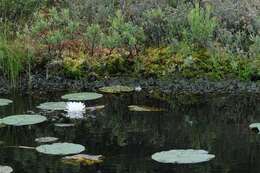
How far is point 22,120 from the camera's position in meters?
5.82

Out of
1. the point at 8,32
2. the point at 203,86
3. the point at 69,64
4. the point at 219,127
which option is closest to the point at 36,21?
the point at 8,32

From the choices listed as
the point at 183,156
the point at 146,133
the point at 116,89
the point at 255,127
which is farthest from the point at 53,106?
the point at 255,127

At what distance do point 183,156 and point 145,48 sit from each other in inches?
137

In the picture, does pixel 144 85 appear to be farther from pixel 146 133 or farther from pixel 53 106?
pixel 146 133

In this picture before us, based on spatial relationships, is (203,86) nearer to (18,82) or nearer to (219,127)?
(219,127)

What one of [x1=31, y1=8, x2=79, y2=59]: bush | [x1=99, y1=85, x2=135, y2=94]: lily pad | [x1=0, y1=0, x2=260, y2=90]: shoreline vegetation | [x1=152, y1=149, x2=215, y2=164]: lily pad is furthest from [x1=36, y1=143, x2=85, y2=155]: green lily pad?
[x1=31, y1=8, x2=79, y2=59]: bush

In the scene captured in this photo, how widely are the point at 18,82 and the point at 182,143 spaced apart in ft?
10.1

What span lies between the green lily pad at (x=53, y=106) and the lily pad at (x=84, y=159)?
1398mm

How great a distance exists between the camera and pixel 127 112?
621 centimetres

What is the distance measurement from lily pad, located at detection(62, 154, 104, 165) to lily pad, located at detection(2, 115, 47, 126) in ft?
3.33

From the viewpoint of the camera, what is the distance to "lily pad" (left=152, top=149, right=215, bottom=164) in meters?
4.69

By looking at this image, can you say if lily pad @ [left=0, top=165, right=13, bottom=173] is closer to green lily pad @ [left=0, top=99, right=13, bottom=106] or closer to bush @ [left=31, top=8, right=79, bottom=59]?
green lily pad @ [left=0, top=99, right=13, bottom=106]

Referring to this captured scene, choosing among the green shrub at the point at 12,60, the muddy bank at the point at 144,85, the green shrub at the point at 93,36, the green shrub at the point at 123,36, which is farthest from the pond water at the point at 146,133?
the green shrub at the point at 93,36

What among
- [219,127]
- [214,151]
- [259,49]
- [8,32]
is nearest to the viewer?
[214,151]
